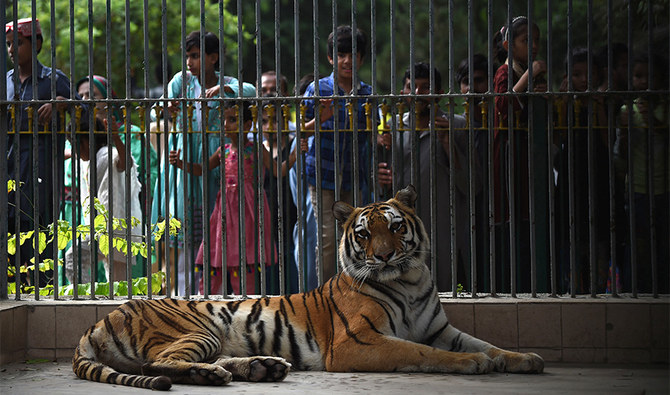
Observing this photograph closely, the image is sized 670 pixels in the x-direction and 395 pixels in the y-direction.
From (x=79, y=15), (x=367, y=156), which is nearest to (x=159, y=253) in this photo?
(x=367, y=156)

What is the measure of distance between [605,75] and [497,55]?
1.50 m

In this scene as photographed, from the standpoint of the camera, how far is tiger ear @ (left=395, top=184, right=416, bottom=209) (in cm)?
624

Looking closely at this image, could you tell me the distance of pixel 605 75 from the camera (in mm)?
7234

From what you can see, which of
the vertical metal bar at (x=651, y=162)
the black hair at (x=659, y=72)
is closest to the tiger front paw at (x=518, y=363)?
the vertical metal bar at (x=651, y=162)

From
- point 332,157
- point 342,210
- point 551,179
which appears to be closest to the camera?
point 342,210

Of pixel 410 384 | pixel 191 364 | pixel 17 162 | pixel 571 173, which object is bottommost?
pixel 410 384

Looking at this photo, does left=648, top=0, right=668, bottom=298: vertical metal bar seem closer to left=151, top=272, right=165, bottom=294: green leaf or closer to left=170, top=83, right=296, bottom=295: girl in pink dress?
left=170, top=83, right=296, bottom=295: girl in pink dress

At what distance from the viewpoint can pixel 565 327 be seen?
6316 mm

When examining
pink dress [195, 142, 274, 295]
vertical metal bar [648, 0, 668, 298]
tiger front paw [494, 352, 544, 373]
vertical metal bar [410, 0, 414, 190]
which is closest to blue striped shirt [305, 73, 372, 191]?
vertical metal bar [410, 0, 414, 190]

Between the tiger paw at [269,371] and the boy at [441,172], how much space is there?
149 centimetres

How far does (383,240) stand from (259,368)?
1070 mm

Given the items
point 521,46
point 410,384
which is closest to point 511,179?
point 521,46

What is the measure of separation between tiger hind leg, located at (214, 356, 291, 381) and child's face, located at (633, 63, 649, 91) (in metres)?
3.13

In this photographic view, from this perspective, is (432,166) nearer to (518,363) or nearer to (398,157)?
(398,157)
